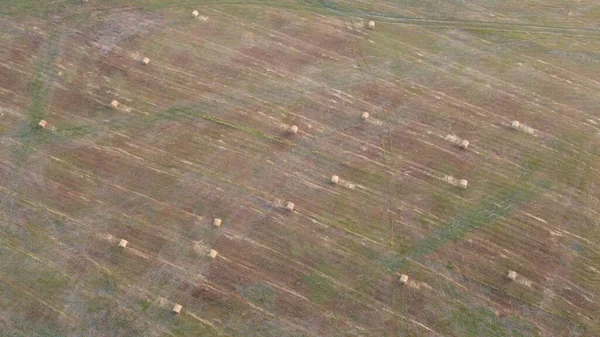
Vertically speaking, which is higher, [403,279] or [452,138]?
[452,138]

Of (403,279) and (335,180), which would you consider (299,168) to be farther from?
(403,279)

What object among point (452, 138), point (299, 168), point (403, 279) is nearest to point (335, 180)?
point (299, 168)

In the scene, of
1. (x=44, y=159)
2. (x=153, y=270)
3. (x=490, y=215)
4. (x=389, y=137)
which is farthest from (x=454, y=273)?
(x=44, y=159)

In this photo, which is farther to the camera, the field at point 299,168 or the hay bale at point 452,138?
the hay bale at point 452,138

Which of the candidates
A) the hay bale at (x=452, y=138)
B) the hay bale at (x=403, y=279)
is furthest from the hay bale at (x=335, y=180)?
the hay bale at (x=452, y=138)

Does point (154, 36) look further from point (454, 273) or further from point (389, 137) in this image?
point (454, 273)

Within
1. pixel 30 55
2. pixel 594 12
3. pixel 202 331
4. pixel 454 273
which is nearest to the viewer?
pixel 202 331

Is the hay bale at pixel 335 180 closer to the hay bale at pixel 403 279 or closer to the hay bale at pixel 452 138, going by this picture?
the hay bale at pixel 403 279

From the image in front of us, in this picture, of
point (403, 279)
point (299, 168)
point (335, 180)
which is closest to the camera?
point (403, 279)
